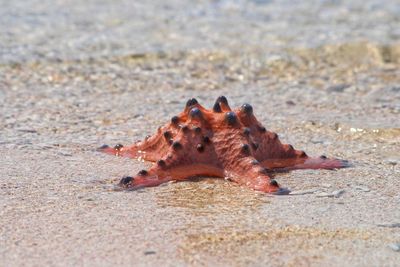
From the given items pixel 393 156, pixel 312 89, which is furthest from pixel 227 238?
pixel 312 89

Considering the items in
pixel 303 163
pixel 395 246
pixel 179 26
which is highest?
pixel 179 26

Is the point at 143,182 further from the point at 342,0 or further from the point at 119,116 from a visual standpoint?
the point at 342,0

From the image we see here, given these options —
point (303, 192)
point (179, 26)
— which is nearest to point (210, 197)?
point (303, 192)

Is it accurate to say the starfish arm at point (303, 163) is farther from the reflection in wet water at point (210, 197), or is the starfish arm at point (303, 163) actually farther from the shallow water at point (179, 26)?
the shallow water at point (179, 26)

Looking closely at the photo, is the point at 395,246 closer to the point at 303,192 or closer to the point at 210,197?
the point at 303,192

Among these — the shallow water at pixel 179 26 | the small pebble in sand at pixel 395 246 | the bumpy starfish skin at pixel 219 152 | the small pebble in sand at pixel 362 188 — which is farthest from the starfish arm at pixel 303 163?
the shallow water at pixel 179 26
